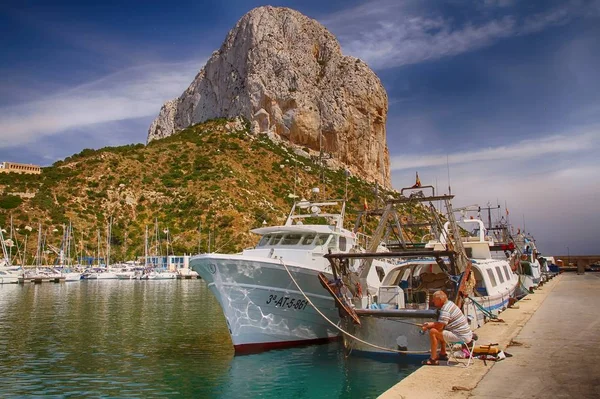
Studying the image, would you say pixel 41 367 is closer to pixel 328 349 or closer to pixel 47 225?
pixel 328 349

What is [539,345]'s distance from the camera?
1237cm

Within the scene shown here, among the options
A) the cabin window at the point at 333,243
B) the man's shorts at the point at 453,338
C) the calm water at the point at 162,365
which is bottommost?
the calm water at the point at 162,365

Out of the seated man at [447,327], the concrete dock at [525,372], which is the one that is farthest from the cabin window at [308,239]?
the seated man at [447,327]

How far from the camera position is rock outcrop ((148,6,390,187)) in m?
115

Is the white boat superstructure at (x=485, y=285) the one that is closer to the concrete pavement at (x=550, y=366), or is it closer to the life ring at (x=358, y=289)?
the concrete pavement at (x=550, y=366)

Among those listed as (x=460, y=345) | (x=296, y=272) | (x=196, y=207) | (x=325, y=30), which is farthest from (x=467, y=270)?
(x=325, y=30)

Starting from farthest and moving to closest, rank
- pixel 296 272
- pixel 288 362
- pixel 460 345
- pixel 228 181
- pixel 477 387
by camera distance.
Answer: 1. pixel 228 181
2. pixel 296 272
3. pixel 288 362
4. pixel 460 345
5. pixel 477 387

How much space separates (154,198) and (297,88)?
46.0m

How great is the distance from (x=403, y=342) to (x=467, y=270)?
9.68ft

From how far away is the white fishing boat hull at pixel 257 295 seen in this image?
18078mm

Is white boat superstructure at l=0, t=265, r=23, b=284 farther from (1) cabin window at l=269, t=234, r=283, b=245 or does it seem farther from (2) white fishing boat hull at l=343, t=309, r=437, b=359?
(2) white fishing boat hull at l=343, t=309, r=437, b=359

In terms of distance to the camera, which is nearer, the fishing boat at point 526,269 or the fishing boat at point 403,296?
the fishing boat at point 403,296

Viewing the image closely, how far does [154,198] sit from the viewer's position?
84875mm

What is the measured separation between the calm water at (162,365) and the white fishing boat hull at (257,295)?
0.73 metres
